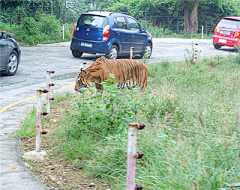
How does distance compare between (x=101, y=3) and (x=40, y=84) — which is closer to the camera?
(x=40, y=84)

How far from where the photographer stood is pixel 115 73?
27.1ft

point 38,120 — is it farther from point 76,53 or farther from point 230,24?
point 230,24

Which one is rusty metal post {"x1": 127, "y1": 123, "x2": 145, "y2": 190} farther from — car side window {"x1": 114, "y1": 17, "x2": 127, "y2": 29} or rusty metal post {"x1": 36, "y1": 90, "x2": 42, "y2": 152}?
car side window {"x1": 114, "y1": 17, "x2": 127, "y2": 29}

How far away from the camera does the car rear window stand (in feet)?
48.3

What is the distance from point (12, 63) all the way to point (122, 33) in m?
5.05

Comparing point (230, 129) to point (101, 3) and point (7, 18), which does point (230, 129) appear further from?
point (101, 3)

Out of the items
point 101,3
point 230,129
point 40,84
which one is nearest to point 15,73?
point 40,84

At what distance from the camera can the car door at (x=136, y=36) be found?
625 inches

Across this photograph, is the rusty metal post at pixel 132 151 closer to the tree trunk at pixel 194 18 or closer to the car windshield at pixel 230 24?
the car windshield at pixel 230 24

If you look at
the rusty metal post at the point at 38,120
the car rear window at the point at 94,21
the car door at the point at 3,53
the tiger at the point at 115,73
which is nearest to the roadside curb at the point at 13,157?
the rusty metal post at the point at 38,120

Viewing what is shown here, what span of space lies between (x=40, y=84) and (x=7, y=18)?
1899cm

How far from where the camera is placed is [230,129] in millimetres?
5367

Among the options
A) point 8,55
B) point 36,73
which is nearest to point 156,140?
point 8,55

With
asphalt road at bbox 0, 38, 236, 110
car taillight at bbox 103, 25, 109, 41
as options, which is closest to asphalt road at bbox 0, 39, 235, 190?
asphalt road at bbox 0, 38, 236, 110
